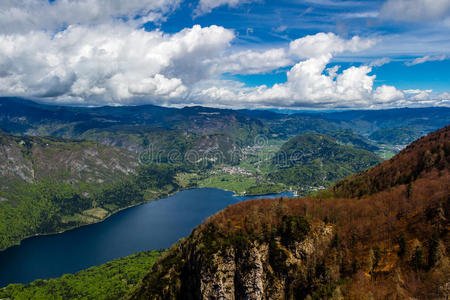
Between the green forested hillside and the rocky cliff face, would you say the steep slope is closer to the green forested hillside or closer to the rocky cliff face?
the rocky cliff face

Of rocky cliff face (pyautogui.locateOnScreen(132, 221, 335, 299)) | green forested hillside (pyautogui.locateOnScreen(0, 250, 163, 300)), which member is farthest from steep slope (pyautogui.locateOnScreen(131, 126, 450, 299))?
green forested hillside (pyautogui.locateOnScreen(0, 250, 163, 300))

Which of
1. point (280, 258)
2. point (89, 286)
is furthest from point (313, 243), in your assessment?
point (89, 286)

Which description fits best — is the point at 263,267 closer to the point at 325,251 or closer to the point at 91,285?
the point at 325,251

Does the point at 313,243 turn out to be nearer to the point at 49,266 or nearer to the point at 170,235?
the point at 170,235

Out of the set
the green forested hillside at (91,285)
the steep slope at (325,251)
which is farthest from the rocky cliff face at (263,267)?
the green forested hillside at (91,285)

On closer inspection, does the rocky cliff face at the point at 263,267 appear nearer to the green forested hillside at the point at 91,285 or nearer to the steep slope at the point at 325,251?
the steep slope at the point at 325,251

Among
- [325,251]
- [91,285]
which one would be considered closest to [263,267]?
[325,251]
